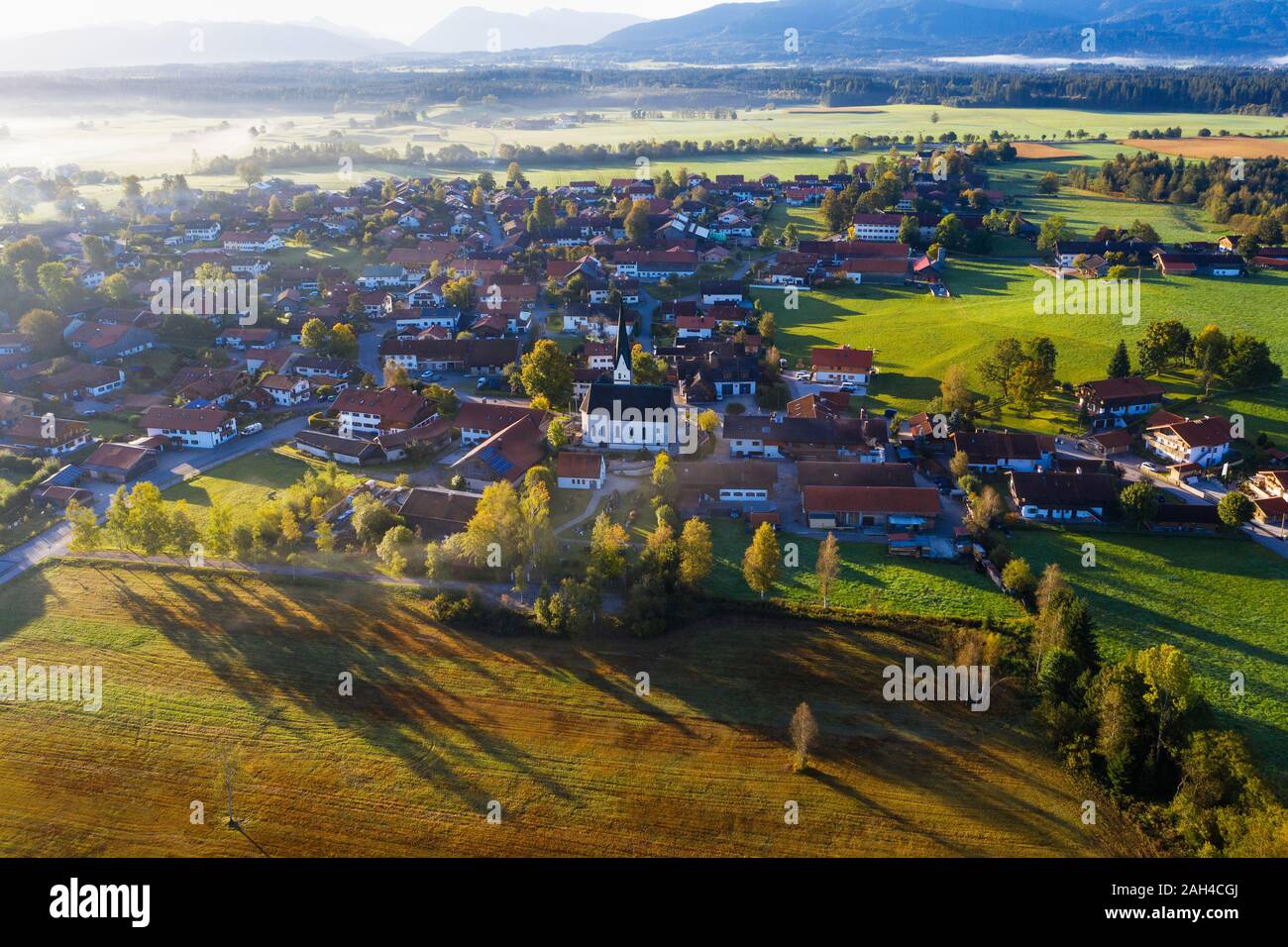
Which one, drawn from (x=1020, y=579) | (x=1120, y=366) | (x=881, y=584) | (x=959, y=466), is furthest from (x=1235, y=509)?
(x=1120, y=366)

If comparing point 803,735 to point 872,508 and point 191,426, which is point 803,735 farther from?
point 191,426

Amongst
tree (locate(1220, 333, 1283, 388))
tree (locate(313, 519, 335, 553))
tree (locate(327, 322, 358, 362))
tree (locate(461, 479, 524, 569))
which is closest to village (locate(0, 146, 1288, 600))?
tree (locate(327, 322, 358, 362))

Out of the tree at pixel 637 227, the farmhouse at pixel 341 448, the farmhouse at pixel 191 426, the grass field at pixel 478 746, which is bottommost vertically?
the grass field at pixel 478 746

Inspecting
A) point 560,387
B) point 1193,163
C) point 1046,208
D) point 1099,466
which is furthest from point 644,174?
point 1099,466

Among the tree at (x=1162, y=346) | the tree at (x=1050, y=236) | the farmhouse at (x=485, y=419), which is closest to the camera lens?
the farmhouse at (x=485, y=419)

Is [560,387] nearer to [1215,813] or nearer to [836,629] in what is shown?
[836,629]

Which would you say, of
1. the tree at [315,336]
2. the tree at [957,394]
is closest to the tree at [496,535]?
the tree at [957,394]

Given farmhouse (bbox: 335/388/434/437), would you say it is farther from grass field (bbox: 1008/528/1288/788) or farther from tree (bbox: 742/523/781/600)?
grass field (bbox: 1008/528/1288/788)

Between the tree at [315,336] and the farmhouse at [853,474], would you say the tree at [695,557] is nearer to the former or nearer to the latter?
the farmhouse at [853,474]
